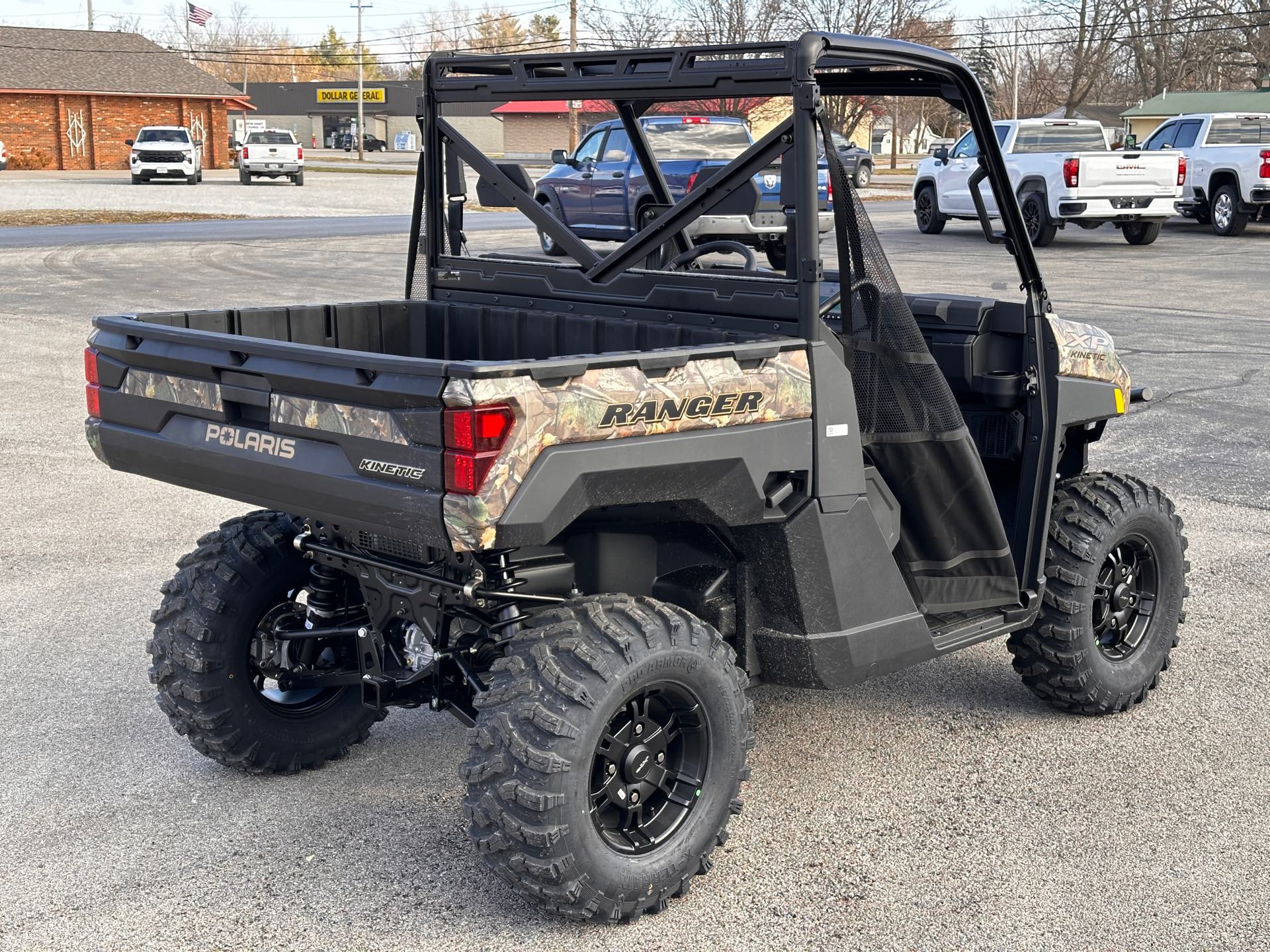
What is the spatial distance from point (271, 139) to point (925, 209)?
88.3 feet

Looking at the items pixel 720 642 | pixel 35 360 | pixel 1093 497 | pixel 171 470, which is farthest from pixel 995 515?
pixel 35 360

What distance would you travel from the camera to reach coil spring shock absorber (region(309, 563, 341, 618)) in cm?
427

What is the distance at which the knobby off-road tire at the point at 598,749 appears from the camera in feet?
11.3

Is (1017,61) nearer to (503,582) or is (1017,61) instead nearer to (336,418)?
(503,582)

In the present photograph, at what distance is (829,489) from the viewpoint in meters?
3.86

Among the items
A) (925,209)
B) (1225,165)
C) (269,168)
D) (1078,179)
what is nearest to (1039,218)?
(1078,179)

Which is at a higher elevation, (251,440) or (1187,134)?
(1187,134)

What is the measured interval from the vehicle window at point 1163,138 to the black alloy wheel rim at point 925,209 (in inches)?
154

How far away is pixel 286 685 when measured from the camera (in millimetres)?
4527

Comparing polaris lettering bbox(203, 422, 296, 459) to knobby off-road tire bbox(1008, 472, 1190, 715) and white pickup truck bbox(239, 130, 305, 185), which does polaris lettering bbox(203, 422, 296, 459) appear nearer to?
knobby off-road tire bbox(1008, 472, 1190, 715)

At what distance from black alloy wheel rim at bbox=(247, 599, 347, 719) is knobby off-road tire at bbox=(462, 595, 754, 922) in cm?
108

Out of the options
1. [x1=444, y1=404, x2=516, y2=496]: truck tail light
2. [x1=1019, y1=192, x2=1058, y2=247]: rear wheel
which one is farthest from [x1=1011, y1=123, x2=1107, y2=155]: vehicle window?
[x1=444, y1=404, x2=516, y2=496]: truck tail light

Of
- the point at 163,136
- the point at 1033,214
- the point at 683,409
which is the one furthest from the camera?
the point at 163,136

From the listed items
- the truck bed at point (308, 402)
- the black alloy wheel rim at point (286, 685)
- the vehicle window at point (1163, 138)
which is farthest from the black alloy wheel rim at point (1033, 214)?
the black alloy wheel rim at point (286, 685)
